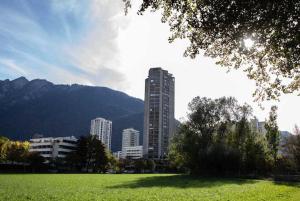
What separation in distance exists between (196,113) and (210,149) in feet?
39.6

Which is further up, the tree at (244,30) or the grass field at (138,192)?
the tree at (244,30)

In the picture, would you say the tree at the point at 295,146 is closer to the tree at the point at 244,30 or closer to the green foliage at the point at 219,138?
the green foliage at the point at 219,138

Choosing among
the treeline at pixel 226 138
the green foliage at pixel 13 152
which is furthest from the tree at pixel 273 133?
the green foliage at pixel 13 152


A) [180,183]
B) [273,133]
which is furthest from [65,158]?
[180,183]

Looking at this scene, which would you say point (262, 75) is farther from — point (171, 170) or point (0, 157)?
point (171, 170)

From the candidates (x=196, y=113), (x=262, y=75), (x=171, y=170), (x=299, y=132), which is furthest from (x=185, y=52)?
(x=171, y=170)

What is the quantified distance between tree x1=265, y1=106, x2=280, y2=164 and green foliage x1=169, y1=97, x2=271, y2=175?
1539 mm

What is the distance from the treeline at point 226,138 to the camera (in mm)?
82812

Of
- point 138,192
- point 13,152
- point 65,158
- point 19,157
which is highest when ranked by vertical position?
point 13,152

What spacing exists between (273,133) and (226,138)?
39.7 feet

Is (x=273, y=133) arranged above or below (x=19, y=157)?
above

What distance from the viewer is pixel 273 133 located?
85.4 metres

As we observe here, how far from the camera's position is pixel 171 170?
185125 mm

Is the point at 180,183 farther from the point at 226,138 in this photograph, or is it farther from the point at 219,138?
the point at 226,138
